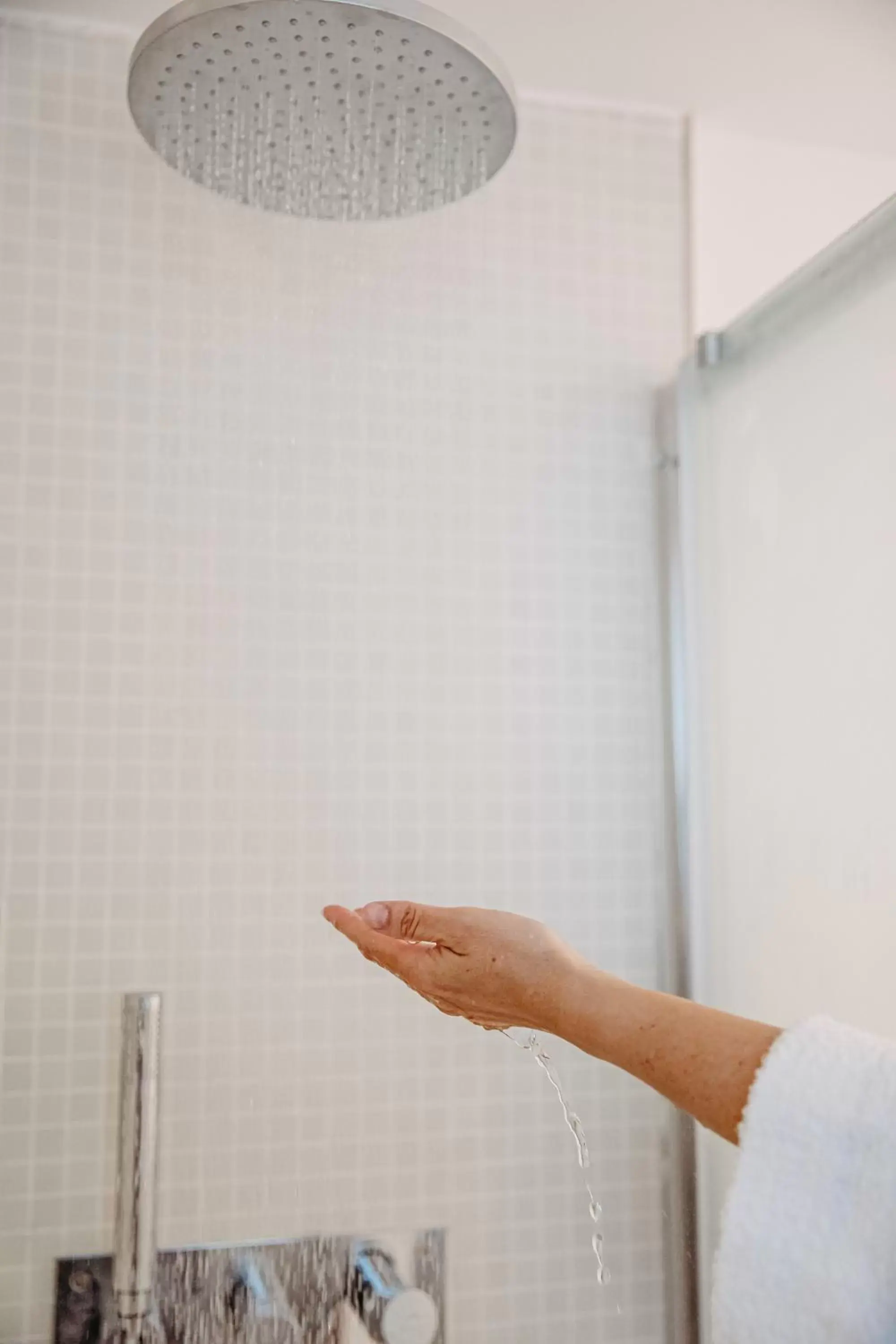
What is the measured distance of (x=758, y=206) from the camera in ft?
4.69

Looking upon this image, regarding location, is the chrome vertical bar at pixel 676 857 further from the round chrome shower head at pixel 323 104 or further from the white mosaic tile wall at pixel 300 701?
the round chrome shower head at pixel 323 104

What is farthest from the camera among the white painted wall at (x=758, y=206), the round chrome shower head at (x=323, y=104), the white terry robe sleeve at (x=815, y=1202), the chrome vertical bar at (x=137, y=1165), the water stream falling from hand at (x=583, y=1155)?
the white painted wall at (x=758, y=206)

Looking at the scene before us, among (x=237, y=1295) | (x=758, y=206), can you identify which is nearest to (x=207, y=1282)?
(x=237, y=1295)

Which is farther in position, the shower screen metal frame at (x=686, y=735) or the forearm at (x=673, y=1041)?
the shower screen metal frame at (x=686, y=735)

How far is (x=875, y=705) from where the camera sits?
1.00 m

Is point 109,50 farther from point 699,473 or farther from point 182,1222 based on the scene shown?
point 182,1222

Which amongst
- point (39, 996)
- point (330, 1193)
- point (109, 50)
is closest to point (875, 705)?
point (330, 1193)

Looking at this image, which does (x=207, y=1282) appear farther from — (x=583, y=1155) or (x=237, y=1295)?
(x=583, y=1155)

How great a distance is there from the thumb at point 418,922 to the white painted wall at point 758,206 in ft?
2.68

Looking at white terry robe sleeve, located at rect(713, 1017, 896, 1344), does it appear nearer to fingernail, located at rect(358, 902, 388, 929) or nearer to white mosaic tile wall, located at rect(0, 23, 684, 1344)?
fingernail, located at rect(358, 902, 388, 929)

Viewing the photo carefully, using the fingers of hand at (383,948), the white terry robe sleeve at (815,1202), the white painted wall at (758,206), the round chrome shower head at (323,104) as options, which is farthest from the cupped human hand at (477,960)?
the white painted wall at (758,206)

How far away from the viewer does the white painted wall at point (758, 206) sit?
55.2 inches

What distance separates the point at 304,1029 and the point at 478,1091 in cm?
19

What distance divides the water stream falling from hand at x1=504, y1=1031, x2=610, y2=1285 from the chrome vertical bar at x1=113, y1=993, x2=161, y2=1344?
343mm
